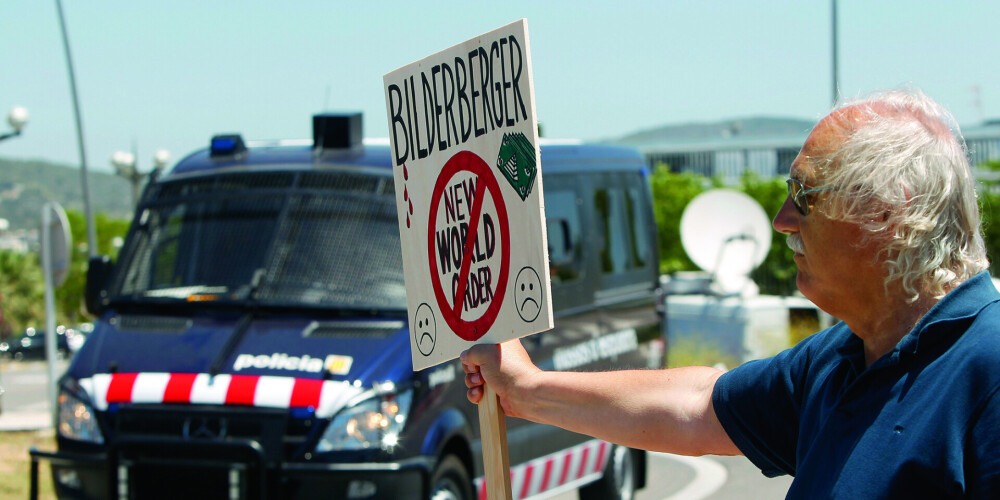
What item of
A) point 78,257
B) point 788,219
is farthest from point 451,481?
point 78,257

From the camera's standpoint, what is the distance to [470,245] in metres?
2.81

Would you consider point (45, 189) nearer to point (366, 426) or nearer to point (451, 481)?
point (451, 481)

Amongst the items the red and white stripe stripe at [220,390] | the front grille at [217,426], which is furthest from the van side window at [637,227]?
the front grille at [217,426]

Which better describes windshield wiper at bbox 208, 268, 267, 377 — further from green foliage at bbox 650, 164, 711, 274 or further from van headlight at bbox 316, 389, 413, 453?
green foliage at bbox 650, 164, 711, 274

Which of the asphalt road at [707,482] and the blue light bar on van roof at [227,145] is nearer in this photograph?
the blue light bar on van roof at [227,145]

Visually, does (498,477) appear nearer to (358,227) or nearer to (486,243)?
(486,243)

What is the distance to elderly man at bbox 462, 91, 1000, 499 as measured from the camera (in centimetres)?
172

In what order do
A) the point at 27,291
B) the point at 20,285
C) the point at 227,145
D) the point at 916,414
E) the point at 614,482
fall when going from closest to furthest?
the point at 916,414 → the point at 227,145 → the point at 614,482 → the point at 20,285 → the point at 27,291

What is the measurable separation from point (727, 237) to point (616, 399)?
49.1 feet

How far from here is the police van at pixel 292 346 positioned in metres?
5.31

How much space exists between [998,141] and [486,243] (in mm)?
81069

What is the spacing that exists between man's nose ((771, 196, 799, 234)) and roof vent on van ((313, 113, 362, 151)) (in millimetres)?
4638

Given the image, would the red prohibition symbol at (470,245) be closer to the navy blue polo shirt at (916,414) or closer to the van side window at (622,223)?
the navy blue polo shirt at (916,414)

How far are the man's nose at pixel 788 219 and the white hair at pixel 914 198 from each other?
12cm
